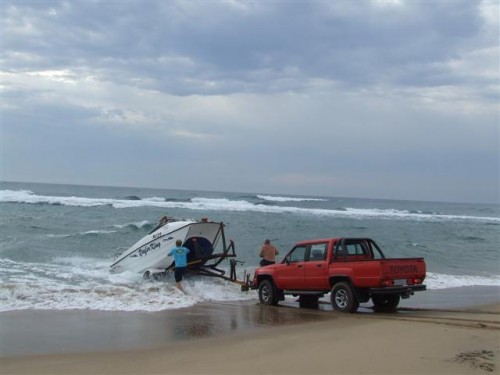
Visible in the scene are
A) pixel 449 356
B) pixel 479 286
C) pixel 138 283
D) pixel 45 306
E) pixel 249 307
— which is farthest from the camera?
pixel 479 286

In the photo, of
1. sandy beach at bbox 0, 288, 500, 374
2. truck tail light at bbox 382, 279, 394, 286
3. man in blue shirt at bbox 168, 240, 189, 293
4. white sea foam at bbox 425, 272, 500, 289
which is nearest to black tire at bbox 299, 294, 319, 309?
sandy beach at bbox 0, 288, 500, 374

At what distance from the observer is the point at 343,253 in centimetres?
1334

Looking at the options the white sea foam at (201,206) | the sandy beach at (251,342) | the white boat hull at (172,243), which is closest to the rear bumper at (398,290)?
the sandy beach at (251,342)

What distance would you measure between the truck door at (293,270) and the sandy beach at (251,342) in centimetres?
96

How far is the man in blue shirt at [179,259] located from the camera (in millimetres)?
16188

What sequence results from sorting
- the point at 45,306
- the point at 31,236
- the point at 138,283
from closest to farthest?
1. the point at 45,306
2. the point at 138,283
3. the point at 31,236

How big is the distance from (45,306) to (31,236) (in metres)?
19.0

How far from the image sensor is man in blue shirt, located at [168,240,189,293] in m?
16.2

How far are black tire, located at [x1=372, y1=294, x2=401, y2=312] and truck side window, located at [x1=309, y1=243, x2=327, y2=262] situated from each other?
168cm

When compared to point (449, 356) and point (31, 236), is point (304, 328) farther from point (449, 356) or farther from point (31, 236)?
point (31, 236)

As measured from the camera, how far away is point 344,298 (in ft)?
41.6

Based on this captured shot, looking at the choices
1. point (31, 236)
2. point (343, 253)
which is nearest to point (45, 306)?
point (343, 253)

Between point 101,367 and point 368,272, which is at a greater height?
point 368,272

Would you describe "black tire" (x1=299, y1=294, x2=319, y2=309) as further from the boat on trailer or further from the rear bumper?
the boat on trailer
